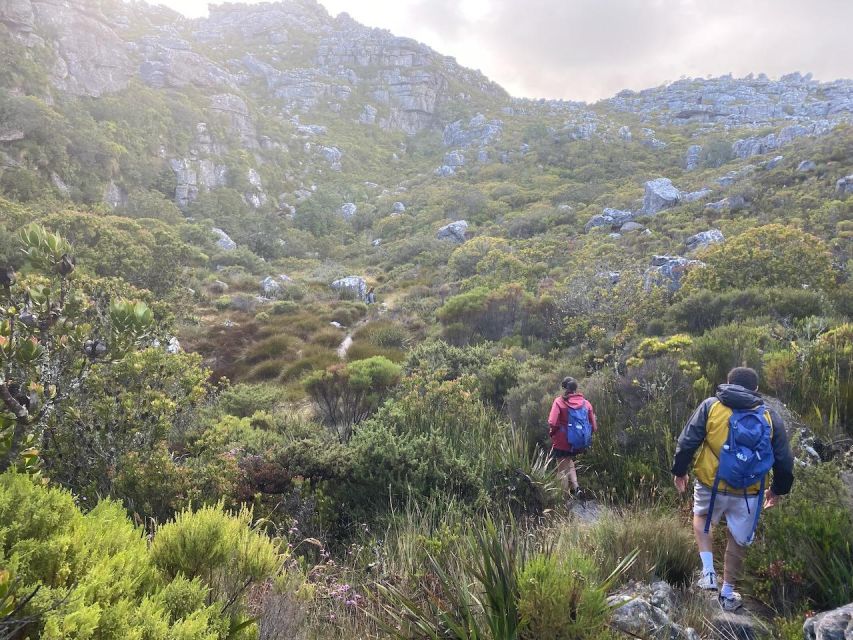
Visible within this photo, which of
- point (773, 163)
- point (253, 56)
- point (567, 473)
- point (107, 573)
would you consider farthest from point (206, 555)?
point (253, 56)

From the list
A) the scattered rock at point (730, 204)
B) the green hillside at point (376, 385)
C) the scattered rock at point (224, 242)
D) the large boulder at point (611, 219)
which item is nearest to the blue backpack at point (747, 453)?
the green hillside at point (376, 385)

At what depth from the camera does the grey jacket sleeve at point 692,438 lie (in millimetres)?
3117

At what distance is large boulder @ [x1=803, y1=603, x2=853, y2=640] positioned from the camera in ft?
5.95

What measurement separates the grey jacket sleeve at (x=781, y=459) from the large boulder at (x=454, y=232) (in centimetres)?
2423

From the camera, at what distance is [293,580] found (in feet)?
7.84

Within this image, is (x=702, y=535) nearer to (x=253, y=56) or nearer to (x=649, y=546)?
(x=649, y=546)

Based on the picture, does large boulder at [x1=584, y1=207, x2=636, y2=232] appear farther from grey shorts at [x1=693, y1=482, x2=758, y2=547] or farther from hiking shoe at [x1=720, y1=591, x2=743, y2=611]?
hiking shoe at [x1=720, y1=591, x2=743, y2=611]

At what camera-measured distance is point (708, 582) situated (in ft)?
9.23

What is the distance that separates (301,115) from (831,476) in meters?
57.7

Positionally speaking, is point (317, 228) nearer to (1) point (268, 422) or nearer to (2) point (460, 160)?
(2) point (460, 160)

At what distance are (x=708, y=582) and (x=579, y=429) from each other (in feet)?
6.76

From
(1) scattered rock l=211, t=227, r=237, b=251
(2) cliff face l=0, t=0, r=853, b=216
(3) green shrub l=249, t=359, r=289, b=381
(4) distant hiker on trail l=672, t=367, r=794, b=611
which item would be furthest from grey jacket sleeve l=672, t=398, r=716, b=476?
(2) cliff face l=0, t=0, r=853, b=216

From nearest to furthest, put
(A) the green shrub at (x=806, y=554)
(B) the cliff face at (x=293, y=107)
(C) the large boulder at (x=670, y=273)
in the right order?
(A) the green shrub at (x=806, y=554) → (C) the large boulder at (x=670, y=273) → (B) the cliff face at (x=293, y=107)

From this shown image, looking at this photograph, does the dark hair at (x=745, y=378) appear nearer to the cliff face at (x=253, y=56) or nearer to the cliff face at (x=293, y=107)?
the cliff face at (x=293, y=107)
